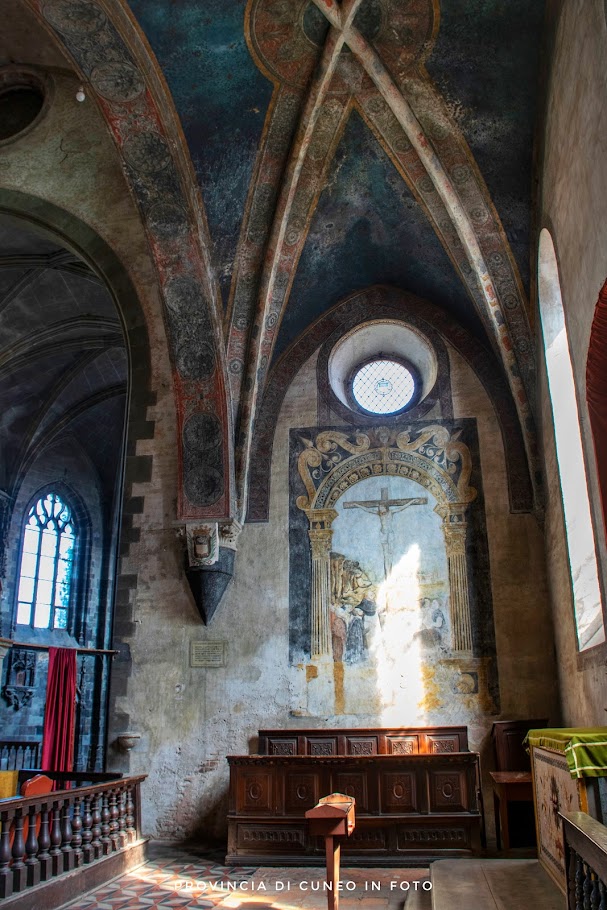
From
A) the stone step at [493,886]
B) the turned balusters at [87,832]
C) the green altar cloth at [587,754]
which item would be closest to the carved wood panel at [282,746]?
the turned balusters at [87,832]

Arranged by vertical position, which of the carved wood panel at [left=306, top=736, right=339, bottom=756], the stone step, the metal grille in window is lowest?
the stone step

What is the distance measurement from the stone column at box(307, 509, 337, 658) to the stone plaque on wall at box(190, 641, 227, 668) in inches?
46.8

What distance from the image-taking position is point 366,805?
8461mm

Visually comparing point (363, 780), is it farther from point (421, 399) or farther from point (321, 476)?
point (421, 399)

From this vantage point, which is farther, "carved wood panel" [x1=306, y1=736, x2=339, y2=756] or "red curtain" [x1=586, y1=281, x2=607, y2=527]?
"carved wood panel" [x1=306, y1=736, x2=339, y2=756]

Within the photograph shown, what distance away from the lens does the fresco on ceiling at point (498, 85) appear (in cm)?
814

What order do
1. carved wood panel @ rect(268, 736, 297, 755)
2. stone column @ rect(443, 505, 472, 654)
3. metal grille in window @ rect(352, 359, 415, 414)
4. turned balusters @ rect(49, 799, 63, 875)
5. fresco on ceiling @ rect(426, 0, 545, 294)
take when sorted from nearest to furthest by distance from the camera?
turned balusters @ rect(49, 799, 63, 875) → fresco on ceiling @ rect(426, 0, 545, 294) → carved wood panel @ rect(268, 736, 297, 755) → stone column @ rect(443, 505, 472, 654) → metal grille in window @ rect(352, 359, 415, 414)

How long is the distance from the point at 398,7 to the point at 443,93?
3.57 feet

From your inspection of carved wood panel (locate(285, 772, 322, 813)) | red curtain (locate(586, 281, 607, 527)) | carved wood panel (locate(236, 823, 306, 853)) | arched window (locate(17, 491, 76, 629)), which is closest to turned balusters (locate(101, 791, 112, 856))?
carved wood panel (locate(236, 823, 306, 853))

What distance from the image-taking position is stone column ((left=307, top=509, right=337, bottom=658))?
10297mm

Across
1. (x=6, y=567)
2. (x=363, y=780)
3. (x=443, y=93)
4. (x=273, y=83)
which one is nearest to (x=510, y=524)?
(x=363, y=780)

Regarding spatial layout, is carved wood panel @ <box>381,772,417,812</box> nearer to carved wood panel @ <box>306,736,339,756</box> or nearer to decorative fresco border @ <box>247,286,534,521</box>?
carved wood panel @ <box>306,736,339,756</box>

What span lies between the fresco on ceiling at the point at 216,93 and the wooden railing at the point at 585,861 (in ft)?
27.5

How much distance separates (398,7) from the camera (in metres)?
8.33
